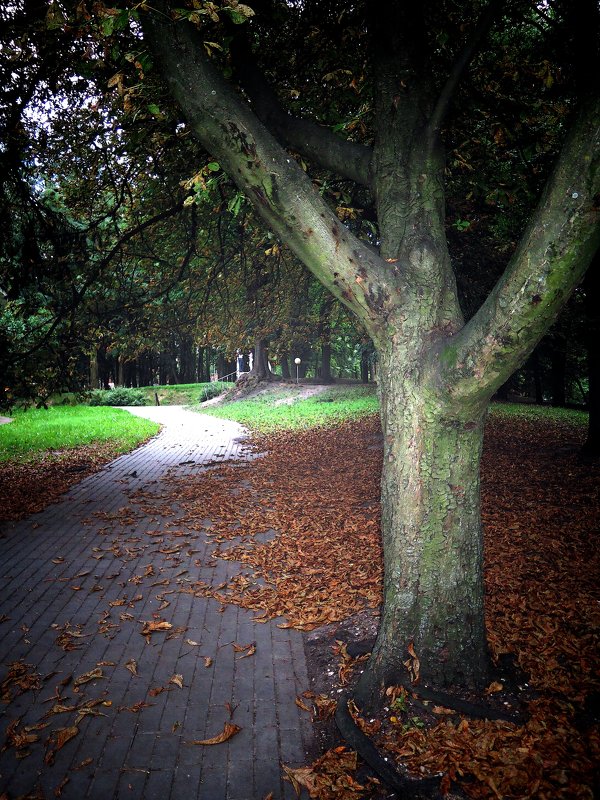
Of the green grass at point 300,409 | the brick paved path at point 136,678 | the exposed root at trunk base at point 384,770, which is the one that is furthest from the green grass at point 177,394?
the exposed root at trunk base at point 384,770

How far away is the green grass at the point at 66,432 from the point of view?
47.7 ft

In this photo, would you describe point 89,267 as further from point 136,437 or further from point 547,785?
point 136,437

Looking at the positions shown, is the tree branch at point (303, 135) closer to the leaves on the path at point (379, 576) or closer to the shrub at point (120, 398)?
the leaves on the path at point (379, 576)

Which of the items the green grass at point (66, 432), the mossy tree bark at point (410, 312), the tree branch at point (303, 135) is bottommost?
the green grass at point (66, 432)

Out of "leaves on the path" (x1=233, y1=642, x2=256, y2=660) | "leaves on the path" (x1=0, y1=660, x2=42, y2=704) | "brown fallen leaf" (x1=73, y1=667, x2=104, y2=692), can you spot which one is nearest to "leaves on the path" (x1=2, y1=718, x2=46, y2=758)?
"leaves on the path" (x1=0, y1=660, x2=42, y2=704)

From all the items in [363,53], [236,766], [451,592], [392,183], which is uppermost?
[363,53]

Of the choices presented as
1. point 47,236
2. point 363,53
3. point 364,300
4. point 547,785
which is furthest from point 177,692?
point 363,53

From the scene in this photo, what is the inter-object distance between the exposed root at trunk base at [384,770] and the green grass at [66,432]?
37.5ft

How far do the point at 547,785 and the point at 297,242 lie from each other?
3352 millimetres

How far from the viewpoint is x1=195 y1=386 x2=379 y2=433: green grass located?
18.5 meters

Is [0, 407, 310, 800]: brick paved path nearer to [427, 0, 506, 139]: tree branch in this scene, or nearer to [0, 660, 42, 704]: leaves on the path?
[0, 660, 42, 704]: leaves on the path

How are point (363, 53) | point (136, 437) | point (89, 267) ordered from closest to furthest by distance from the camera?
point (363, 53) → point (89, 267) → point (136, 437)

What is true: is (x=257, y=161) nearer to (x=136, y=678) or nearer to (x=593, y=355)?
(x=136, y=678)

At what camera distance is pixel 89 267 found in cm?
752
